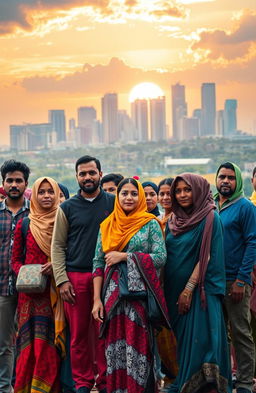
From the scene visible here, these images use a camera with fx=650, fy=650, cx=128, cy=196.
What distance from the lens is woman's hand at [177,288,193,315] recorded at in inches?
159

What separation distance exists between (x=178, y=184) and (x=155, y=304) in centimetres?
78

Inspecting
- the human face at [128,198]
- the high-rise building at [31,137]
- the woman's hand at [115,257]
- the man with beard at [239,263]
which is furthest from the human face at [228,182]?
the high-rise building at [31,137]

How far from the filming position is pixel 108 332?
4062 mm

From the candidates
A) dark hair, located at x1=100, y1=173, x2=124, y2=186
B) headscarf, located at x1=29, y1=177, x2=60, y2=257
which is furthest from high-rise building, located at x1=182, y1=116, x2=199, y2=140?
headscarf, located at x1=29, y1=177, x2=60, y2=257

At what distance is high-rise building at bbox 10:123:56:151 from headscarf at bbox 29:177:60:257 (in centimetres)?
7843

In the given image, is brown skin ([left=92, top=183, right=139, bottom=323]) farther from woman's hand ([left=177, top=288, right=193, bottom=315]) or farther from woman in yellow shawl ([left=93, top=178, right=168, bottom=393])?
woman's hand ([left=177, top=288, right=193, bottom=315])

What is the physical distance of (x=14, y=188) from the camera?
4621mm

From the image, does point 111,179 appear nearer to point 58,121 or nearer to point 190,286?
point 190,286

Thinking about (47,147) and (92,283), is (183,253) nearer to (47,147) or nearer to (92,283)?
(92,283)

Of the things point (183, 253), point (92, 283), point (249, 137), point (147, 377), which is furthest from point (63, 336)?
point (249, 137)

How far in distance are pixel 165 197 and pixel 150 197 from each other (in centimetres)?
17

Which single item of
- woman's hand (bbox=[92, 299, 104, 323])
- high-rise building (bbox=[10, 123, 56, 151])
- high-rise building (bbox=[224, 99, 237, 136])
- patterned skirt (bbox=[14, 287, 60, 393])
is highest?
high-rise building (bbox=[224, 99, 237, 136])

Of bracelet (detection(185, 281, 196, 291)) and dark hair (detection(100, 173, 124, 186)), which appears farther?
dark hair (detection(100, 173, 124, 186))

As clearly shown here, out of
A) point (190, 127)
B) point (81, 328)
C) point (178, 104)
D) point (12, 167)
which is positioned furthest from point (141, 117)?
point (81, 328)
